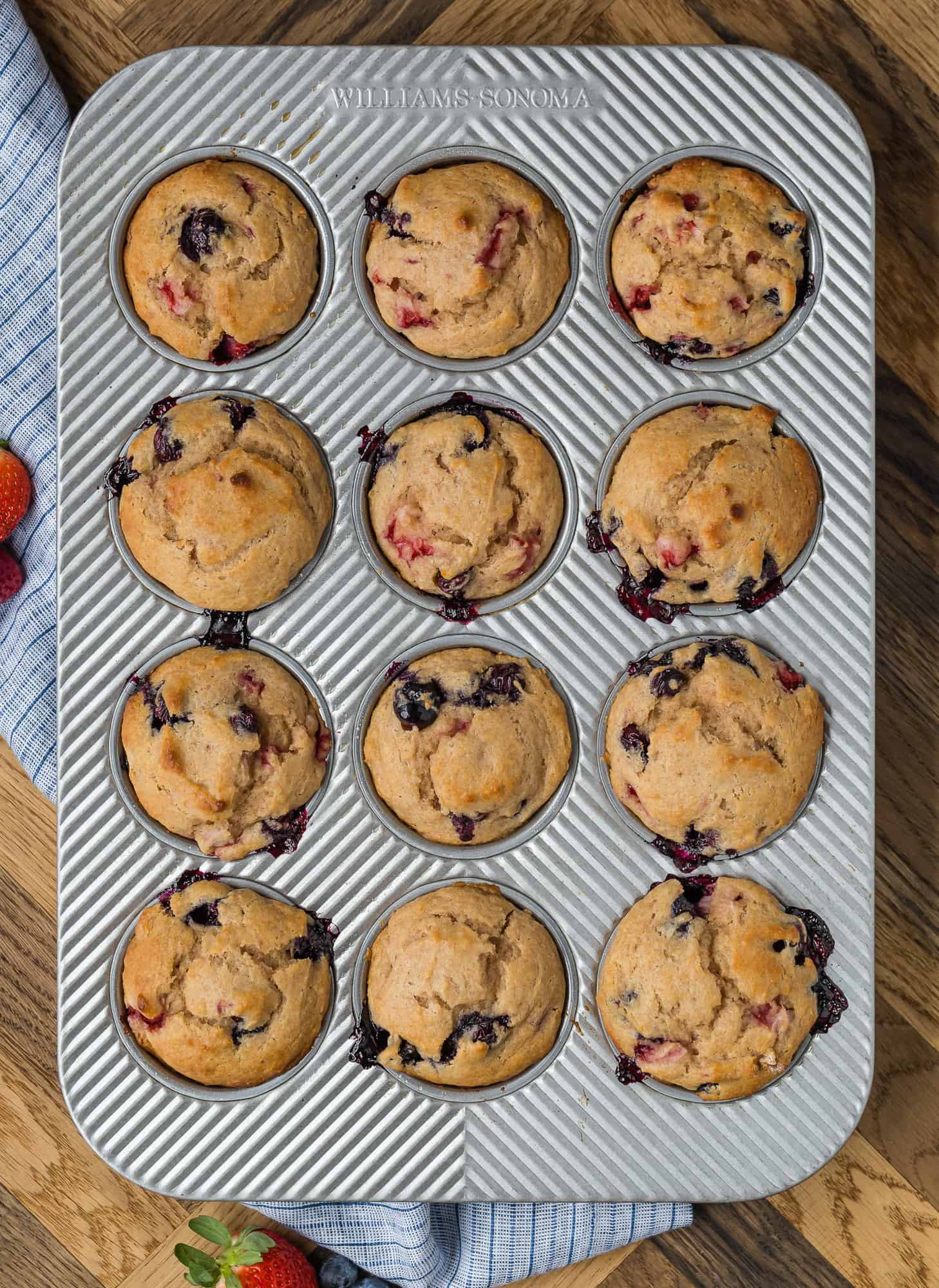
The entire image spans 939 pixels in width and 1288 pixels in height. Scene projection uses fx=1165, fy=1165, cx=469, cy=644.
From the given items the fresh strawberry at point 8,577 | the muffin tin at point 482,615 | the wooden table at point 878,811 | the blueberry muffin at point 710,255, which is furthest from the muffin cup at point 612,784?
the fresh strawberry at point 8,577

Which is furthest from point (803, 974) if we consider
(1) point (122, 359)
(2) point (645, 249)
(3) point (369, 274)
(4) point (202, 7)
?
(4) point (202, 7)

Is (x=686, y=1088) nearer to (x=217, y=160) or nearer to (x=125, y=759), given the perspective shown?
(x=125, y=759)

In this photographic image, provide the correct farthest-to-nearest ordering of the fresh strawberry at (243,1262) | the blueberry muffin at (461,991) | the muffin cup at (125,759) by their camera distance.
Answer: the fresh strawberry at (243,1262), the muffin cup at (125,759), the blueberry muffin at (461,991)

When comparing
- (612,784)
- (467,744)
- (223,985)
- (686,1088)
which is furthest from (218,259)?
(686,1088)

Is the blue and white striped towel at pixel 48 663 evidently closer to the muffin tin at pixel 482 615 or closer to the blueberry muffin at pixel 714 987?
the muffin tin at pixel 482 615

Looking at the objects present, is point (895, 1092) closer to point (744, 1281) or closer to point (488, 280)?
point (744, 1281)

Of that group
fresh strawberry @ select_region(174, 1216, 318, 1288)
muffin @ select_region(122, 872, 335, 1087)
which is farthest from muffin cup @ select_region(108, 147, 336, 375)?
fresh strawberry @ select_region(174, 1216, 318, 1288)
